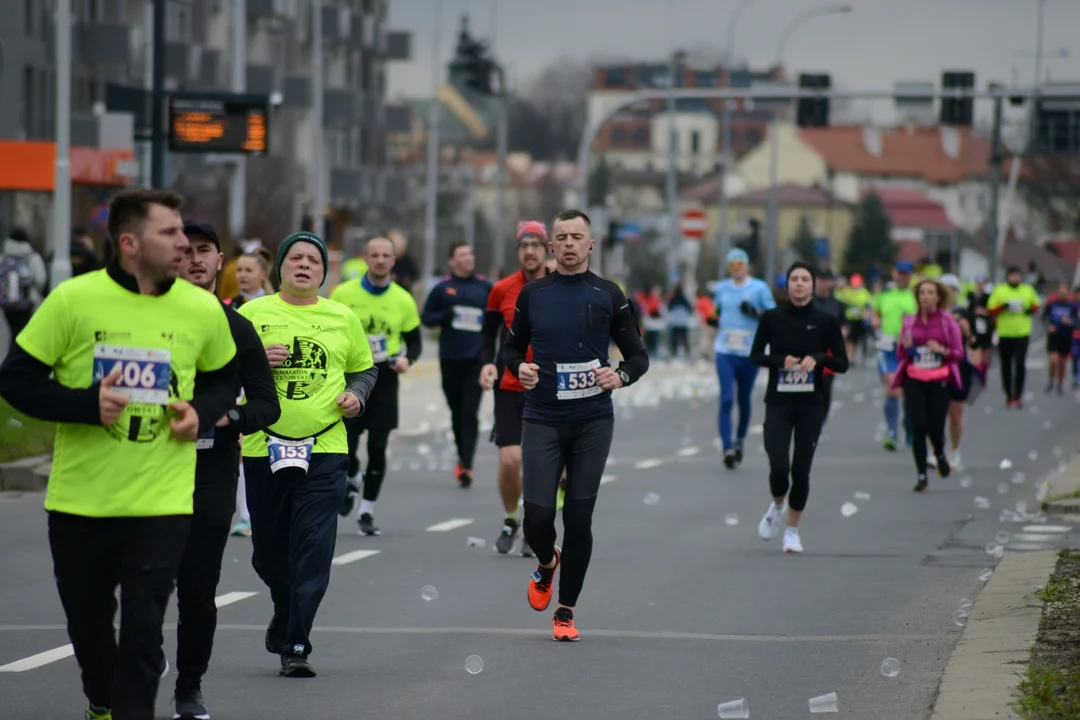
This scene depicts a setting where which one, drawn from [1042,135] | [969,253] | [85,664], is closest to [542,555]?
[85,664]

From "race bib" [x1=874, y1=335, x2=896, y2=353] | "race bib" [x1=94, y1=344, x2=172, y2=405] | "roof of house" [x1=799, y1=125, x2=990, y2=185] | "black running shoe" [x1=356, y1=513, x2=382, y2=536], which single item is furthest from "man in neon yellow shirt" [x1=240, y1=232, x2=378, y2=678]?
"roof of house" [x1=799, y1=125, x2=990, y2=185]

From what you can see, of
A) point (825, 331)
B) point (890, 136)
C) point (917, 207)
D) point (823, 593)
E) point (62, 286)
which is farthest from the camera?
point (890, 136)

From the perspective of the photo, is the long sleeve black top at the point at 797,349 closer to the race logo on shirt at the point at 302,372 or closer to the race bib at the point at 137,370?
the race logo on shirt at the point at 302,372

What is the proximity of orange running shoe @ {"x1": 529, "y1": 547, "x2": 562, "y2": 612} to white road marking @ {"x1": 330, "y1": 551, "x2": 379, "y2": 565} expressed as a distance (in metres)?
2.77

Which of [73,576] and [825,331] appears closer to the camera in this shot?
[73,576]

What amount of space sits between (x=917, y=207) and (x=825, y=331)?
15544 cm

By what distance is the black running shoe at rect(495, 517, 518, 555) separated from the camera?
12.7 metres

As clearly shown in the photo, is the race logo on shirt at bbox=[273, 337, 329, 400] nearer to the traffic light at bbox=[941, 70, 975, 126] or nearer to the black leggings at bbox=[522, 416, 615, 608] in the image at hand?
the black leggings at bbox=[522, 416, 615, 608]

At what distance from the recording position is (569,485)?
9461 mm

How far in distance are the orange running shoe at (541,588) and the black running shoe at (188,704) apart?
2.60 m

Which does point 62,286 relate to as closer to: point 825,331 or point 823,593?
point 823,593

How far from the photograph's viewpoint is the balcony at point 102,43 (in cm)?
5016

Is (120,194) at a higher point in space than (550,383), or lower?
higher

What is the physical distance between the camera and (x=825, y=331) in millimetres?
13555
